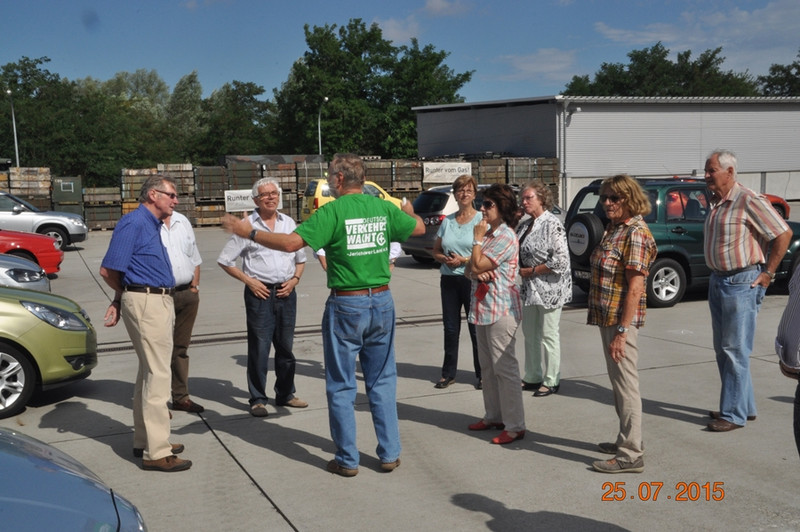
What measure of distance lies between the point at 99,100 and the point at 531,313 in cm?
5237

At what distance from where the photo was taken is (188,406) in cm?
661

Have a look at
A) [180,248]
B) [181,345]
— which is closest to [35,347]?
[181,345]

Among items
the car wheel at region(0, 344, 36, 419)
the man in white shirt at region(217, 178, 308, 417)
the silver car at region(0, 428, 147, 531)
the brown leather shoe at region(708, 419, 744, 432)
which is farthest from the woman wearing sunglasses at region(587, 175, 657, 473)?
the car wheel at region(0, 344, 36, 419)

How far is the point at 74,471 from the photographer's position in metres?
3.19

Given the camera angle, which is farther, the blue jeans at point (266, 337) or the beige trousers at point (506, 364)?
the blue jeans at point (266, 337)

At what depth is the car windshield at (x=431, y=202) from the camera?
1594cm

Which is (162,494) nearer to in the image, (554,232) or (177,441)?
(177,441)

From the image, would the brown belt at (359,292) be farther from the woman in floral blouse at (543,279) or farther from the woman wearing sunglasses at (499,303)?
the woman in floral blouse at (543,279)

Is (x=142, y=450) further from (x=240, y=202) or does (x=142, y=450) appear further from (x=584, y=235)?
(x=584, y=235)

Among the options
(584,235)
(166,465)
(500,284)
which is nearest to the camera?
(166,465)

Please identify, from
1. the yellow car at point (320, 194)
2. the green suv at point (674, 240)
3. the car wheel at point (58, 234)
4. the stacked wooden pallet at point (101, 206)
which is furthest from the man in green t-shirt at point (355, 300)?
the stacked wooden pallet at point (101, 206)

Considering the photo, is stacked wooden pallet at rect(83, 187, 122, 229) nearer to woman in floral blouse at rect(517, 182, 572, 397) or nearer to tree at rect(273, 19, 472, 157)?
woman in floral blouse at rect(517, 182, 572, 397)

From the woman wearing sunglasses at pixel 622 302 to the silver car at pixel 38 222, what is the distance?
1823cm

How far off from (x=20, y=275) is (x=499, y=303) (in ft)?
22.4
